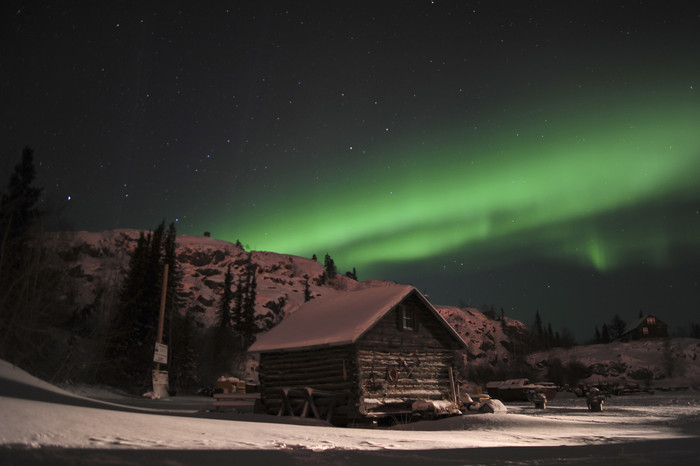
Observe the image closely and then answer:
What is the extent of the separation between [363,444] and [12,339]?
2240 cm

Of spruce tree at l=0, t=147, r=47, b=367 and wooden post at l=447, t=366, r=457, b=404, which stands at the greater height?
spruce tree at l=0, t=147, r=47, b=367

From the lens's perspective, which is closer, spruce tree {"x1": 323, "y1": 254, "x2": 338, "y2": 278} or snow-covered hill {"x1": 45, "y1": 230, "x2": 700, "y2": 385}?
snow-covered hill {"x1": 45, "y1": 230, "x2": 700, "y2": 385}

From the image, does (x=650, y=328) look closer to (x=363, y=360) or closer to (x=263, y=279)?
(x=263, y=279)

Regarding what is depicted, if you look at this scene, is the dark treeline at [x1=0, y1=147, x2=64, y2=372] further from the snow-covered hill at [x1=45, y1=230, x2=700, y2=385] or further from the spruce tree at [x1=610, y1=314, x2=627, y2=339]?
the spruce tree at [x1=610, y1=314, x2=627, y2=339]

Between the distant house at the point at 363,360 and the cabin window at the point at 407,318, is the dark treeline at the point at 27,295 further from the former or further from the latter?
the cabin window at the point at 407,318

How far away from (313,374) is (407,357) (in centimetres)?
484

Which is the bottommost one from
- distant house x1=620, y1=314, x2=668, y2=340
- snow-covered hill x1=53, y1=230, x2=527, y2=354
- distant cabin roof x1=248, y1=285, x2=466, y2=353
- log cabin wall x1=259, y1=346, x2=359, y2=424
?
log cabin wall x1=259, y1=346, x2=359, y2=424

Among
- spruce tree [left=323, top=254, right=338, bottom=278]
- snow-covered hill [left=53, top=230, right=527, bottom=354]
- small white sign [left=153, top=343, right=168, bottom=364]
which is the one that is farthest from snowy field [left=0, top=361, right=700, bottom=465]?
spruce tree [left=323, top=254, right=338, bottom=278]

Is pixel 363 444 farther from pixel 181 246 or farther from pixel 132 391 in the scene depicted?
pixel 181 246

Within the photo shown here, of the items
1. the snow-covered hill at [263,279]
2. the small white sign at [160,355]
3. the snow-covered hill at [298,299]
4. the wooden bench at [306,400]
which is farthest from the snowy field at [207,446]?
the snow-covered hill at [263,279]

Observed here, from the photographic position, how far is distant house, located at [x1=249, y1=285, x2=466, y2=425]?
857 inches

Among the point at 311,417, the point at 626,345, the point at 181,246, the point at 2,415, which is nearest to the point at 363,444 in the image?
the point at 2,415

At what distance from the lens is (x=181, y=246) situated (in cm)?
15988

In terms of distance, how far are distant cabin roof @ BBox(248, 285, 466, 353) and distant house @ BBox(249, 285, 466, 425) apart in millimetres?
53
